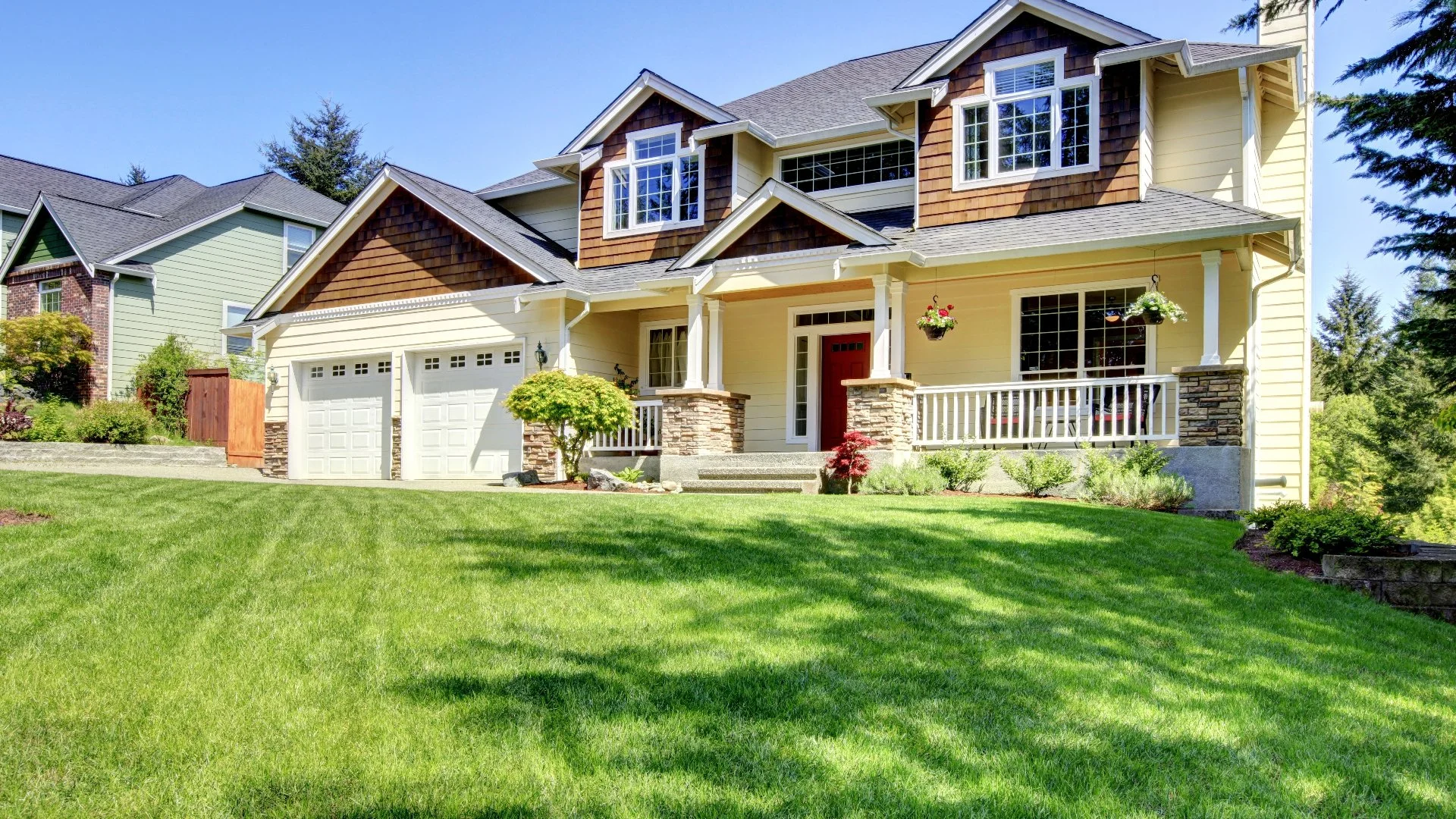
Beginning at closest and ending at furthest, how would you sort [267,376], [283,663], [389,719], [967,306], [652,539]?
[389,719], [283,663], [652,539], [967,306], [267,376]

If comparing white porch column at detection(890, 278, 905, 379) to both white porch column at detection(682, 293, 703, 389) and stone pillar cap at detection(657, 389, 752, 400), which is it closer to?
stone pillar cap at detection(657, 389, 752, 400)

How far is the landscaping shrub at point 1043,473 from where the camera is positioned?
1246cm

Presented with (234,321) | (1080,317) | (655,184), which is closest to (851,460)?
(1080,317)

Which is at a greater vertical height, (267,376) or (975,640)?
(267,376)

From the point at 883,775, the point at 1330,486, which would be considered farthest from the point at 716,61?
the point at 1330,486

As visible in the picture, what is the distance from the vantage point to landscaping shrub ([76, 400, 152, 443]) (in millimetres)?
21312

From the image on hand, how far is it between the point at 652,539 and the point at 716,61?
14.4m

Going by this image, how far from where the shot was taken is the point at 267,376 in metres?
20.5

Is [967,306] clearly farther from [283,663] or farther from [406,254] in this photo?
[283,663]

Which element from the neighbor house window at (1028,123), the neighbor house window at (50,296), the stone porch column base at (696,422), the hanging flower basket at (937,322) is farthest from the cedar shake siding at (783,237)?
the neighbor house window at (50,296)

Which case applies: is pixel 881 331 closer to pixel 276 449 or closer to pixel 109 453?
pixel 276 449

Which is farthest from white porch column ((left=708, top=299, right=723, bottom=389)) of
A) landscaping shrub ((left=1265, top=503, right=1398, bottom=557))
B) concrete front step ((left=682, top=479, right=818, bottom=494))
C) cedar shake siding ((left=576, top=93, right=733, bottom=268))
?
landscaping shrub ((left=1265, top=503, right=1398, bottom=557))

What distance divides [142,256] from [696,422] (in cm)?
1808

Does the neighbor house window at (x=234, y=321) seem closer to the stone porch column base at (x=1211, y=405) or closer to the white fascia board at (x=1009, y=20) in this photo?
the white fascia board at (x=1009, y=20)
